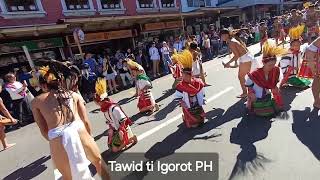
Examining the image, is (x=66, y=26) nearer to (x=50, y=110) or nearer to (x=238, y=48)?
(x=238, y=48)

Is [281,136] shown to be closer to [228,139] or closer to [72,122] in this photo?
[228,139]

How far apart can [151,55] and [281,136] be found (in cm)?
961

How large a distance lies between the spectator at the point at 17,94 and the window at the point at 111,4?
8.60 meters

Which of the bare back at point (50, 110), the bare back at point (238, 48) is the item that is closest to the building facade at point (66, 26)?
the bare back at point (238, 48)

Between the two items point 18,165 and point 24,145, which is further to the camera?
point 24,145

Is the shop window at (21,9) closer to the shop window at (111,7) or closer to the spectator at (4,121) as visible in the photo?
the shop window at (111,7)

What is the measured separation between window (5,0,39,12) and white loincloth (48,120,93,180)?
11427 mm

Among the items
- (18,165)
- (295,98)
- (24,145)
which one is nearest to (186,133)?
(295,98)

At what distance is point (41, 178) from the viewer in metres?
4.85

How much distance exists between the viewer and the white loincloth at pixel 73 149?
314 centimetres

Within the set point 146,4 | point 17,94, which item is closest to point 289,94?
point 17,94

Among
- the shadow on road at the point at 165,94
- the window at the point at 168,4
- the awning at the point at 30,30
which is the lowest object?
the shadow on road at the point at 165,94

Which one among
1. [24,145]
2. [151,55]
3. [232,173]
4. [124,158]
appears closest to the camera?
[232,173]

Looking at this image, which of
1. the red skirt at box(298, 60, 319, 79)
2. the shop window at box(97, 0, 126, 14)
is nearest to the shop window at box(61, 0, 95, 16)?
the shop window at box(97, 0, 126, 14)
